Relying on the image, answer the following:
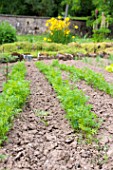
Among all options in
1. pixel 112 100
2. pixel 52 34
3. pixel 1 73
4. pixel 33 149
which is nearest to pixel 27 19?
pixel 52 34

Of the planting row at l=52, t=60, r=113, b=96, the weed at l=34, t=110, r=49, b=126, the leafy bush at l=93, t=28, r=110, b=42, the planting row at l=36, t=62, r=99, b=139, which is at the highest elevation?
the planting row at l=36, t=62, r=99, b=139

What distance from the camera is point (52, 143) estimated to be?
122 inches

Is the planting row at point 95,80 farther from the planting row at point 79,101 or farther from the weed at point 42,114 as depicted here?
the weed at point 42,114

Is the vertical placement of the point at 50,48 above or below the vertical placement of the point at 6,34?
below

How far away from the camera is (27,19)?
695 inches

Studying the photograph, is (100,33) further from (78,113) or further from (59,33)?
(78,113)

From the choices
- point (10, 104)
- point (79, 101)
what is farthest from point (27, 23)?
point (10, 104)

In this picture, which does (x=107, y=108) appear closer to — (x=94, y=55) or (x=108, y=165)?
(x=108, y=165)

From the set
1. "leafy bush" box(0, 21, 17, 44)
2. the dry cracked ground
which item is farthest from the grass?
the dry cracked ground

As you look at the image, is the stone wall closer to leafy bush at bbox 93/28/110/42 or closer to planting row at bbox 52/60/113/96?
leafy bush at bbox 93/28/110/42

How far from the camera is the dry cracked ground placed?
2.72 m

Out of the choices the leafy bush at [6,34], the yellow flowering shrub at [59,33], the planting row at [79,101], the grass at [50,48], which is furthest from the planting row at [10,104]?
the yellow flowering shrub at [59,33]

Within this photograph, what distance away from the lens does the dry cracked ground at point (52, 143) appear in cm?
272

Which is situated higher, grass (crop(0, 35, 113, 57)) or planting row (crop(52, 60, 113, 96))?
planting row (crop(52, 60, 113, 96))
